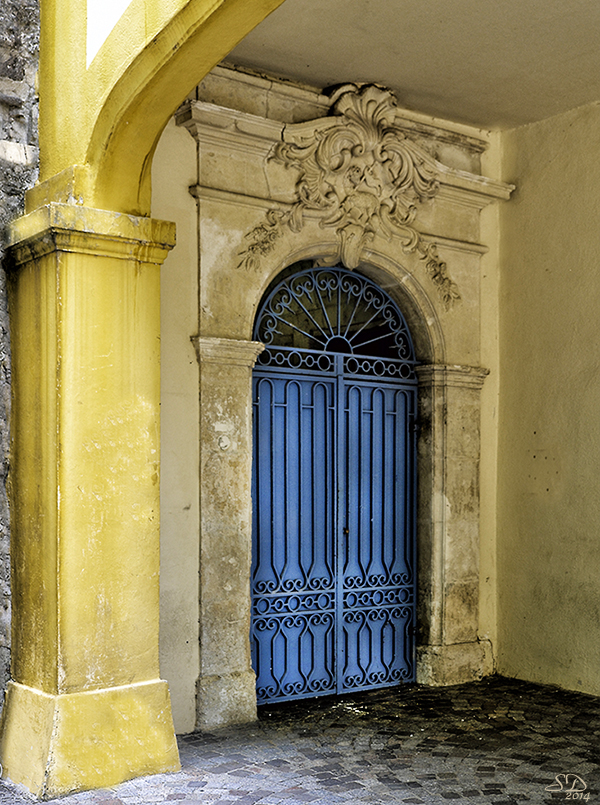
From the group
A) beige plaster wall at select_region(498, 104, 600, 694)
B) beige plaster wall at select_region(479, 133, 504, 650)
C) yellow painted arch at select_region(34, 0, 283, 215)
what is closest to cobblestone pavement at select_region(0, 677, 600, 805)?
beige plaster wall at select_region(498, 104, 600, 694)

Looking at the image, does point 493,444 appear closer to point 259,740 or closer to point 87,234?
point 259,740

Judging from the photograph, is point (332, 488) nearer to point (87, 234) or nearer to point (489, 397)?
point (489, 397)

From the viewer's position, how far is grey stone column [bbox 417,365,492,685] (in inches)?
273

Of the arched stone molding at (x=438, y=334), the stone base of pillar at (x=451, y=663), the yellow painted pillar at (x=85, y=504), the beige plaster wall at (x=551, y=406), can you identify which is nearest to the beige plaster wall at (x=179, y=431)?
the arched stone molding at (x=438, y=334)

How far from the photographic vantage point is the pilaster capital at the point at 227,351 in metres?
5.82

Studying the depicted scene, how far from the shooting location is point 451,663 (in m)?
6.93

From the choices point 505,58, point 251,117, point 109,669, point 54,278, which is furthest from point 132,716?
point 505,58

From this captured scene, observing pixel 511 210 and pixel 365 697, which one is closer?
pixel 365 697

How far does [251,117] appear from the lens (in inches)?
236

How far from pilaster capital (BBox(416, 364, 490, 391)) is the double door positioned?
0.51ft

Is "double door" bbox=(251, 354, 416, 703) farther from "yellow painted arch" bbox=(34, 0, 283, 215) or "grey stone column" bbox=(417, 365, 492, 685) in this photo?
"yellow painted arch" bbox=(34, 0, 283, 215)

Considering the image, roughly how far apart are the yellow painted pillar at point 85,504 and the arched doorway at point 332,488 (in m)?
1.59

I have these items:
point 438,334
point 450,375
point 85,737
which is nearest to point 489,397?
point 450,375

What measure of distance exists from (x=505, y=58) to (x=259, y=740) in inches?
174
